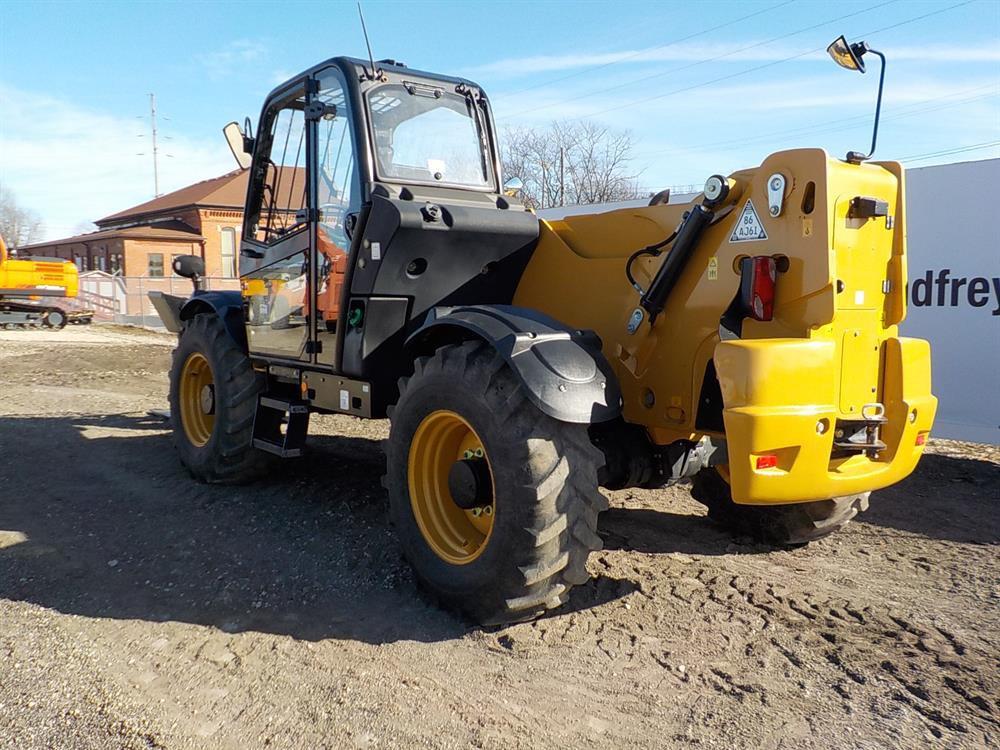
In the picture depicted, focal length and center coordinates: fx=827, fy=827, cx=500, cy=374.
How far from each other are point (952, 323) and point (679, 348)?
449 centimetres

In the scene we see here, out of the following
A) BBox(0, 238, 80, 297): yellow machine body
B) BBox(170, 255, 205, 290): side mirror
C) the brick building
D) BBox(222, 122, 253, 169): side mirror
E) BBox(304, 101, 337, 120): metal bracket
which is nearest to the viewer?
BBox(304, 101, 337, 120): metal bracket

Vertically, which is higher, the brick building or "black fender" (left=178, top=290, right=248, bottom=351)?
the brick building

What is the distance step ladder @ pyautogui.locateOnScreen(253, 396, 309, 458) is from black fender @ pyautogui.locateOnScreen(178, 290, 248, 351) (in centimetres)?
55

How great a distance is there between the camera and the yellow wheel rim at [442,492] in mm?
4047

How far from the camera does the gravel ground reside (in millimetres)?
2953

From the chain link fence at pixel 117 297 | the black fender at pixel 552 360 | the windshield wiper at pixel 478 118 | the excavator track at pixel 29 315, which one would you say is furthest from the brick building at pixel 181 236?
the black fender at pixel 552 360

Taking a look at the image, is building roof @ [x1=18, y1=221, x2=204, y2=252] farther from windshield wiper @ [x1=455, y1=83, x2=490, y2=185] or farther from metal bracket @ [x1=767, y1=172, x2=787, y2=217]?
metal bracket @ [x1=767, y1=172, x2=787, y2=217]

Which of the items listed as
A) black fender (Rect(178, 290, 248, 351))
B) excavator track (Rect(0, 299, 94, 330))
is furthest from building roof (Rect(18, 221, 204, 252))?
black fender (Rect(178, 290, 248, 351))

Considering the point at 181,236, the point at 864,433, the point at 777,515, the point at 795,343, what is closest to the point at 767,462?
the point at 795,343

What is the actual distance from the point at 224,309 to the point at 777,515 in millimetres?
4144

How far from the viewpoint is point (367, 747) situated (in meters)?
2.81

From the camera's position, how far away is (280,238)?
5.48m

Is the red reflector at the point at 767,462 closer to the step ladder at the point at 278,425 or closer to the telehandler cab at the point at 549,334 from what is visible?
the telehandler cab at the point at 549,334

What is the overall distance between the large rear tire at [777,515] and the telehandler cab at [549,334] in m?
0.01
